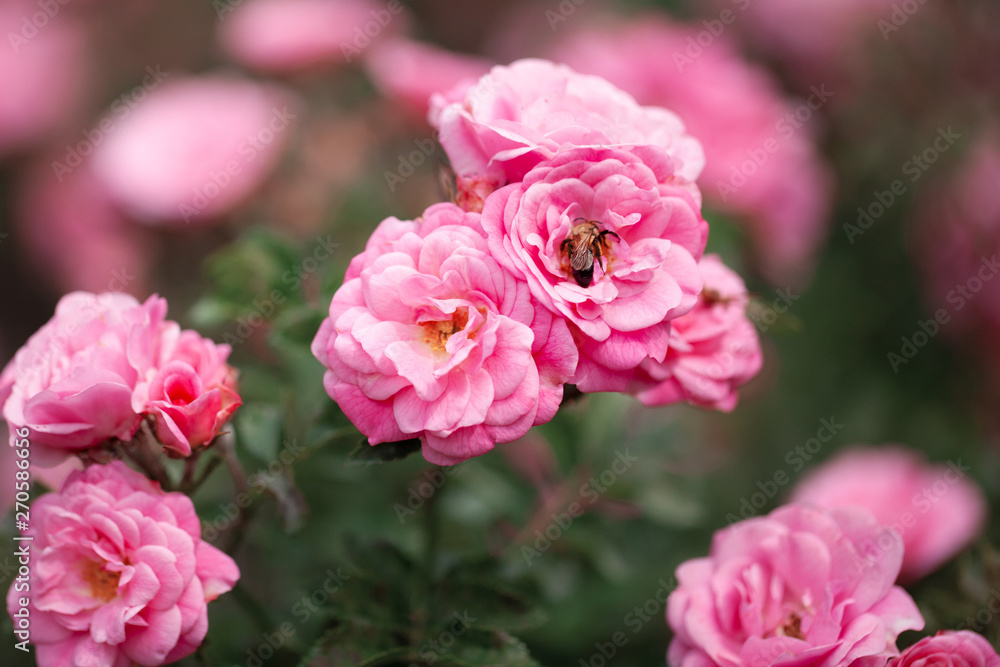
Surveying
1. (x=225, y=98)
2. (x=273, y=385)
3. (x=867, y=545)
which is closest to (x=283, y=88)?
(x=225, y=98)

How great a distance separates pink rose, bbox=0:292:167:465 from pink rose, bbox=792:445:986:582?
1.01m

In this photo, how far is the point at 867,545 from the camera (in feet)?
3.16

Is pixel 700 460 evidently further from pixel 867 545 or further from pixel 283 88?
pixel 283 88

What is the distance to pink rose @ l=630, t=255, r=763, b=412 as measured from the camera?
966 mm

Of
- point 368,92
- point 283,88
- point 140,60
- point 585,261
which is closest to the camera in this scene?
point 585,261

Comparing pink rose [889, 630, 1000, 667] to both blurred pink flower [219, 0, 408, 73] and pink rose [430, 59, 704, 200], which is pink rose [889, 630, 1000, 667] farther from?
blurred pink flower [219, 0, 408, 73]

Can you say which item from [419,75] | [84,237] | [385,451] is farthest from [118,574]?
[84,237]

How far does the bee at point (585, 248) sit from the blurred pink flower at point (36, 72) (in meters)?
2.83

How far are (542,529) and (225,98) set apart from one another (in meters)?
1.42

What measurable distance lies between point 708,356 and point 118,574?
71cm

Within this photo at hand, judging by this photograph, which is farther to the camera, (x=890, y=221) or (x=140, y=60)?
(x=140, y=60)

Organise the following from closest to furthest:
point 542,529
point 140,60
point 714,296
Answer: point 714,296 → point 542,529 → point 140,60

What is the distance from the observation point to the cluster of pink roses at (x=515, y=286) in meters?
0.83

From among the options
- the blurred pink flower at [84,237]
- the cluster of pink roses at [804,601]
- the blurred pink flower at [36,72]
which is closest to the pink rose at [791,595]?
the cluster of pink roses at [804,601]
